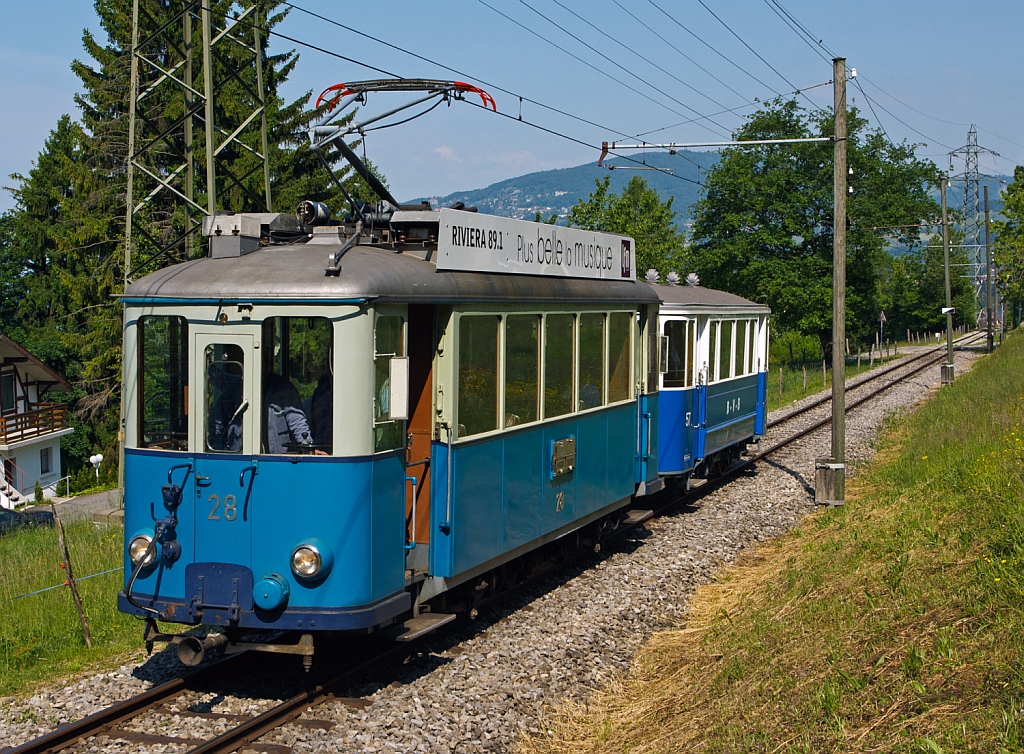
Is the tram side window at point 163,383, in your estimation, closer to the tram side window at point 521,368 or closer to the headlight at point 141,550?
the headlight at point 141,550

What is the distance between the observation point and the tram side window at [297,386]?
690 cm

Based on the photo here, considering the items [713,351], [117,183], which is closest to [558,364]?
[713,351]

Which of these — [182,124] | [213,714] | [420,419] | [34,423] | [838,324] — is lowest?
[34,423]

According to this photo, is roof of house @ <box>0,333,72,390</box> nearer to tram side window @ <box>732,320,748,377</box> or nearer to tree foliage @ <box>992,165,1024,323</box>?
tram side window @ <box>732,320,748,377</box>

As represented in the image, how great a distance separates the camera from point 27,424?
4428 cm

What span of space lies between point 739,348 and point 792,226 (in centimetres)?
2518

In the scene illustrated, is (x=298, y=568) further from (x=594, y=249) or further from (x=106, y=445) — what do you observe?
(x=106, y=445)

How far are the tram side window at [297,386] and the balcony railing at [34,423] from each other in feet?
131

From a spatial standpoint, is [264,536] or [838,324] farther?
[838,324]

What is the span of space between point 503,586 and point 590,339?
8.13 feet

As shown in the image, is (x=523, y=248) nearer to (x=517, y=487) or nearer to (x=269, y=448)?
(x=517, y=487)


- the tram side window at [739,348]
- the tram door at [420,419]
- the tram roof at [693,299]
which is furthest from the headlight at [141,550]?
the tram side window at [739,348]


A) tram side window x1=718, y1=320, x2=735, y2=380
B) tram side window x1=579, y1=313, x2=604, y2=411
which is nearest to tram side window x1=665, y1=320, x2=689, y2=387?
tram side window x1=718, y1=320, x2=735, y2=380

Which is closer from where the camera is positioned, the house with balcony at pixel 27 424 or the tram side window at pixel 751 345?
the tram side window at pixel 751 345
